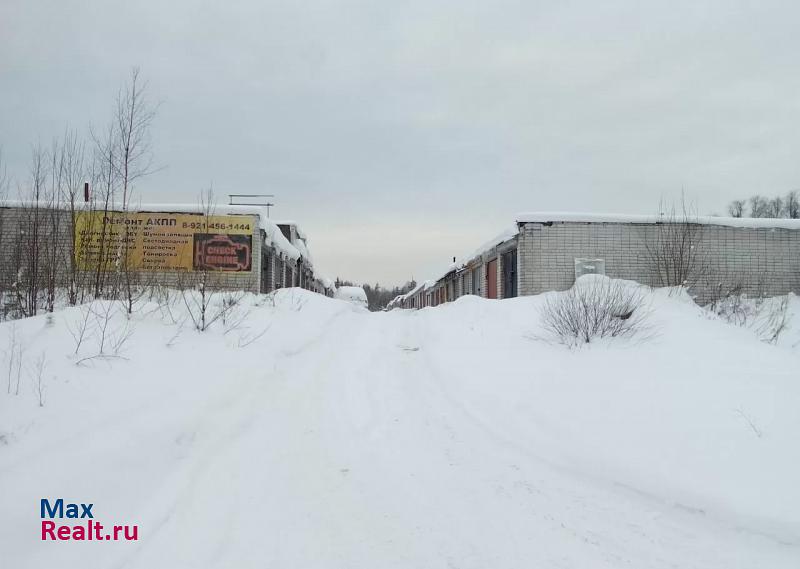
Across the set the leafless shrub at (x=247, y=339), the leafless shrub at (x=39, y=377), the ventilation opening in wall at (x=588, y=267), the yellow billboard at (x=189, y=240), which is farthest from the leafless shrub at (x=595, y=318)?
the yellow billboard at (x=189, y=240)

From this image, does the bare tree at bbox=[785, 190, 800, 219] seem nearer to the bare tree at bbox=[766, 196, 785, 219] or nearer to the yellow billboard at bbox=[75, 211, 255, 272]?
the bare tree at bbox=[766, 196, 785, 219]

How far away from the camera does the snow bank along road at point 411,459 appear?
2.69m

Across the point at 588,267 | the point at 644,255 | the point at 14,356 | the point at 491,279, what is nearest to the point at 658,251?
the point at 644,255

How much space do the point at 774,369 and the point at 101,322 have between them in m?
8.92

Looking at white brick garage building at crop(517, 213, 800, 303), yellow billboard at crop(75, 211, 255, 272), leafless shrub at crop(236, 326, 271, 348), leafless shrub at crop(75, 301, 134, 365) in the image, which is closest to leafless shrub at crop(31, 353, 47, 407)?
leafless shrub at crop(75, 301, 134, 365)

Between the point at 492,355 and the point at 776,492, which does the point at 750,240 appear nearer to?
the point at 492,355

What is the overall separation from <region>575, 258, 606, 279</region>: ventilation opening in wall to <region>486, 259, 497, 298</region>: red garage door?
14.9 ft

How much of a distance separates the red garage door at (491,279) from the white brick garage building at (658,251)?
3070 millimetres

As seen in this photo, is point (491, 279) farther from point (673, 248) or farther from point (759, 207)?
point (759, 207)

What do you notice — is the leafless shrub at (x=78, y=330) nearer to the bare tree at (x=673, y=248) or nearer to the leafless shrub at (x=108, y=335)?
the leafless shrub at (x=108, y=335)

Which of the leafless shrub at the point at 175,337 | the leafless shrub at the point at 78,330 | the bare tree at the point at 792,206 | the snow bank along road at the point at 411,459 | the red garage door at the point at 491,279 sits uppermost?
the bare tree at the point at 792,206

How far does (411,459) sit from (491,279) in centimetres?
1703

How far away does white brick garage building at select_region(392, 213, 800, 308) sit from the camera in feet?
50.6

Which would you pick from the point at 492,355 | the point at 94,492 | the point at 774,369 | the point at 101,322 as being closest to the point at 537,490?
the point at 94,492
